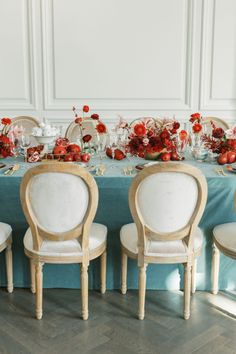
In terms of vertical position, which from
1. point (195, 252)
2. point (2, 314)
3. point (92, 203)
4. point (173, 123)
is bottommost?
point (2, 314)

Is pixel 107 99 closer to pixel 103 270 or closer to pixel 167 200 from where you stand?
pixel 103 270

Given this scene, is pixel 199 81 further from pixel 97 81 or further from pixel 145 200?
pixel 145 200

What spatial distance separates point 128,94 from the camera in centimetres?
539

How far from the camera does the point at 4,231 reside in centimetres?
309

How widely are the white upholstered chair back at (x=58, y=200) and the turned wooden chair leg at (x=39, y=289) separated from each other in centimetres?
17

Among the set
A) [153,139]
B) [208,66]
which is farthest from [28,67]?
[153,139]

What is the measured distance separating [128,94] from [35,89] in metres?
1.03

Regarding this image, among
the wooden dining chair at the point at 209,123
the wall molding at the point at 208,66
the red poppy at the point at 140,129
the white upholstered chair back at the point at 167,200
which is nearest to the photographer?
the white upholstered chair back at the point at 167,200

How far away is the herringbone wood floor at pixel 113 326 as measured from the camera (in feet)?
8.80

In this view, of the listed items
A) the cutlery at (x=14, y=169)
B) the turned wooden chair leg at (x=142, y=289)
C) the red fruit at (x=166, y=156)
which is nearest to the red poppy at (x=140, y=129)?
the red fruit at (x=166, y=156)

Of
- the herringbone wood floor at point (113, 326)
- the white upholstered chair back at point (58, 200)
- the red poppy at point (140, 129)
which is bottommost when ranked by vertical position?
the herringbone wood floor at point (113, 326)

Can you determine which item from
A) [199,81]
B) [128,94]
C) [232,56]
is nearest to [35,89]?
[128,94]

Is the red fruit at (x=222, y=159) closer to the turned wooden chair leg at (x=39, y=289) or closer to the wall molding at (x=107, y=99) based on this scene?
the turned wooden chair leg at (x=39, y=289)

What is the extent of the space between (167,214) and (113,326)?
0.75 meters
